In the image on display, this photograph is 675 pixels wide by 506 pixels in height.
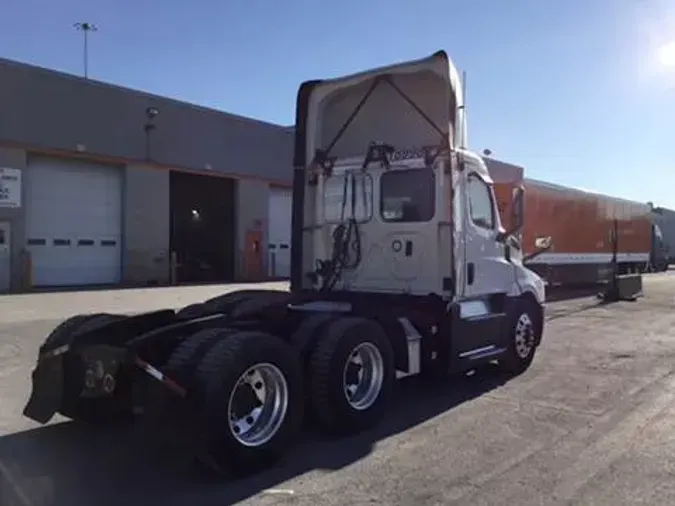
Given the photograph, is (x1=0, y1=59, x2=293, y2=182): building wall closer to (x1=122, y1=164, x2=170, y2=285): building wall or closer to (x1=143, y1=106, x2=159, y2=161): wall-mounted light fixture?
(x1=143, y1=106, x2=159, y2=161): wall-mounted light fixture

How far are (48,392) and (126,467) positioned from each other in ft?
3.07

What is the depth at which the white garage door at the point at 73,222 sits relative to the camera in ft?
81.3

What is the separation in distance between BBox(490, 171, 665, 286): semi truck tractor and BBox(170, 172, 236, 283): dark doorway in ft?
42.0

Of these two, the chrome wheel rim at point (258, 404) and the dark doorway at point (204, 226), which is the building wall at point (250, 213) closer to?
the dark doorway at point (204, 226)

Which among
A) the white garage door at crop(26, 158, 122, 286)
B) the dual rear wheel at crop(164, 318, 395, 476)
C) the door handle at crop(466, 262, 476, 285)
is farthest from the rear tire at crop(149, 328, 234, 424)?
the white garage door at crop(26, 158, 122, 286)

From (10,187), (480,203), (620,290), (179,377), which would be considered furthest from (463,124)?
(10,187)

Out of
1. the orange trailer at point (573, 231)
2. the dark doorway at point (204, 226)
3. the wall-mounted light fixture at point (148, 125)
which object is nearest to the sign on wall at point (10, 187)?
the wall-mounted light fixture at point (148, 125)

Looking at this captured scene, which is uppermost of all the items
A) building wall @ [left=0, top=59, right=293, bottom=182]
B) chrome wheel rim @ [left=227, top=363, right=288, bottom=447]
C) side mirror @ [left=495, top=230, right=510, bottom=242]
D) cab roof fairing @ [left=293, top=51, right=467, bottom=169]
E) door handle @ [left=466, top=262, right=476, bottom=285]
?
building wall @ [left=0, top=59, right=293, bottom=182]

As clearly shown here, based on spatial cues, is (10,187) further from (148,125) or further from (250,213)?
(250,213)

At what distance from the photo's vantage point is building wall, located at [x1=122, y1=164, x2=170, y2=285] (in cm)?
2725

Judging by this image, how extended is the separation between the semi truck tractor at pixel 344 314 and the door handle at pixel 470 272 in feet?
0.04

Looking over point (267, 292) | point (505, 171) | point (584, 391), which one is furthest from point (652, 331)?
point (505, 171)

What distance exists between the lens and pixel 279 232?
34.7m

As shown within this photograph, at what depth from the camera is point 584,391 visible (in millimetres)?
8141
